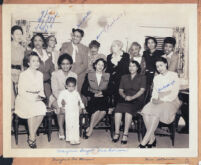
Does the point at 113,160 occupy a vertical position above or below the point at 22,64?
below

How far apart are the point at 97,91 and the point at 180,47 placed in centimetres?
56

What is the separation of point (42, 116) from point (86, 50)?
0.48 meters

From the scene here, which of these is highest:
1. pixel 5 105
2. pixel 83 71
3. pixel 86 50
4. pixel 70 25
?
pixel 70 25

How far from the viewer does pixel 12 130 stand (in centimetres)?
181

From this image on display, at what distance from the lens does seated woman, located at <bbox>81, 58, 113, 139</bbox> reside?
180 centimetres

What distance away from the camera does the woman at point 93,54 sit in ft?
5.90

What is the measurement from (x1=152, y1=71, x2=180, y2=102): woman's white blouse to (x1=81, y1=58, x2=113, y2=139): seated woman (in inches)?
→ 11.4

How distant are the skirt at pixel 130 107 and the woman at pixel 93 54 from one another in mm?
276

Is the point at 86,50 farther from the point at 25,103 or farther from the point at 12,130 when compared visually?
the point at 12,130

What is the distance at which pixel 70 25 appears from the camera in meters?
1.80

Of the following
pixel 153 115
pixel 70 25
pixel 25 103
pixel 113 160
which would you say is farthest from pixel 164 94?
pixel 25 103
